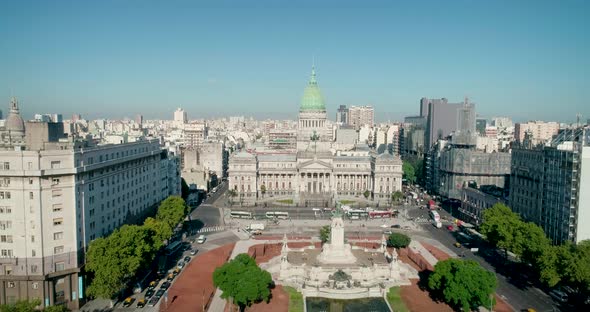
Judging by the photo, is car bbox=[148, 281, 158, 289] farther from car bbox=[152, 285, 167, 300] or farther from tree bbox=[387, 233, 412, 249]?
tree bbox=[387, 233, 412, 249]

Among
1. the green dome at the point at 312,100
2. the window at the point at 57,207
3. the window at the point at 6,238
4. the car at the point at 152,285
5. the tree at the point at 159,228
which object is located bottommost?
the car at the point at 152,285

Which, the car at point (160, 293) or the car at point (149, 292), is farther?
the car at point (149, 292)

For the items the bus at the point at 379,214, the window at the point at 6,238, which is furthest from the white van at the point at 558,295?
the window at the point at 6,238

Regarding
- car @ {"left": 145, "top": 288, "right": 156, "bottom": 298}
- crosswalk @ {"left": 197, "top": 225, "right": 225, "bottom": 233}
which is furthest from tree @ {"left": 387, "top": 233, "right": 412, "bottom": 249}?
car @ {"left": 145, "top": 288, "right": 156, "bottom": 298}

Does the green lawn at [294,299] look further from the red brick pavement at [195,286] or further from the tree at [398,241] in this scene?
the tree at [398,241]

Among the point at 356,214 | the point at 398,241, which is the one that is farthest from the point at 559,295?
the point at 356,214

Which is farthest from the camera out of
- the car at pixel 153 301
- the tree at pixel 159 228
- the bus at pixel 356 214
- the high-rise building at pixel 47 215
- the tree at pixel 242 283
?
the bus at pixel 356 214
